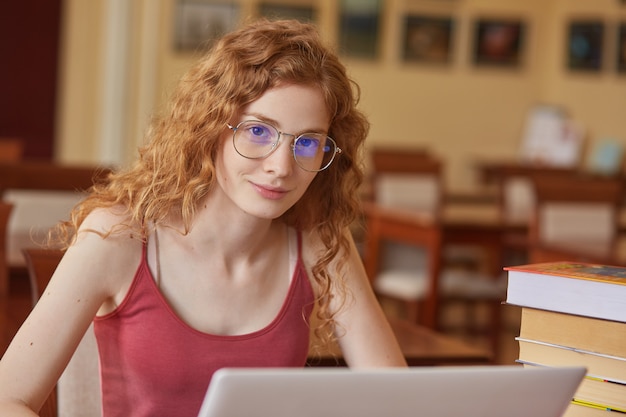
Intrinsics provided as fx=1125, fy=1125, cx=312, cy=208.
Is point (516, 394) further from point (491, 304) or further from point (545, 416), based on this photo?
point (491, 304)

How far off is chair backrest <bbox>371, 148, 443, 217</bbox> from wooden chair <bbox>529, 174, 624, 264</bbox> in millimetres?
1021

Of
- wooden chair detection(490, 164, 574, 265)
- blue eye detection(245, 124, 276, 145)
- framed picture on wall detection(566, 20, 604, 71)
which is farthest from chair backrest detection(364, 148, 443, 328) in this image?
blue eye detection(245, 124, 276, 145)

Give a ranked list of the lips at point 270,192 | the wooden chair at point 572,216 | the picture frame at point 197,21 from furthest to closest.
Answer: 1. the picture frame at point 197,21
2. the wooden chair at point 572,216
3. the lips at point 270,192

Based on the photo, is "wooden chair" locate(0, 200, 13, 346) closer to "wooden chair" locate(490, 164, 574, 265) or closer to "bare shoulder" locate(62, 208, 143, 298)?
"bare shoulder" locate(62, 208, 143, 298)

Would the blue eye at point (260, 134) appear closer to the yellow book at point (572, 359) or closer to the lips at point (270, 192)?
the lips at point (270, 192)

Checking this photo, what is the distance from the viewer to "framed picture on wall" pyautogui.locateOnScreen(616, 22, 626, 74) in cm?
959

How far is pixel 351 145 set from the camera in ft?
6.56

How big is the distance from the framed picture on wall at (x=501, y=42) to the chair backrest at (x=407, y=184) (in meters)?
3.53

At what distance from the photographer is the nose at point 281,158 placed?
5.82 feet

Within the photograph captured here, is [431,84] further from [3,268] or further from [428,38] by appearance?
[3,268]

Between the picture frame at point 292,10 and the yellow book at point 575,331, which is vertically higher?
the picture frame at point 292,10

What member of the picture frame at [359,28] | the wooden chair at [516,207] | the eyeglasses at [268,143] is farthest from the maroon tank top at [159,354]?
the picture frame at [359,28]

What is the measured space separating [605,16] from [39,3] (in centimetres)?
480

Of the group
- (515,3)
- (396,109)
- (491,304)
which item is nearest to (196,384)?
(491,304)
